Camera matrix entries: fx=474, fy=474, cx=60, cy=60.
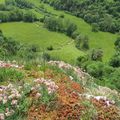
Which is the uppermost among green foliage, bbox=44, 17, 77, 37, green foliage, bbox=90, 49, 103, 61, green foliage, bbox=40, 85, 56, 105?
green foliage, bbox=40, 85, 56, 105

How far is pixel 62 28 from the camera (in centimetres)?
17112

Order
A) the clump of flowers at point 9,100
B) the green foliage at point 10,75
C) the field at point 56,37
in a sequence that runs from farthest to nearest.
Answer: the field at point 56,37 → the green foliage at point 10,75 → the clump of flowers at point 9,100

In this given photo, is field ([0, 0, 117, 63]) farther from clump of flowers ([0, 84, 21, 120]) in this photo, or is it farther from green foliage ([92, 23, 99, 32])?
clump of flowers ([0, 84, 21, 120])

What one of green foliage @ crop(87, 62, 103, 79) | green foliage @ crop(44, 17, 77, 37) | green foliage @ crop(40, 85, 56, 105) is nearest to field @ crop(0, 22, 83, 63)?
green foliage @ crop(44, 17, 77, 37)

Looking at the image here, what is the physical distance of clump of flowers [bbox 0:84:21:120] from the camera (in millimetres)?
14428

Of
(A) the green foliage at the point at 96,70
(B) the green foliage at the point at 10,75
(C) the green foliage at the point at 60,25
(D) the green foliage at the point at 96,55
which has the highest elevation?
(B) the green foliage at the point at 10,75

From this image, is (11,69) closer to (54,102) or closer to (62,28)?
(54,102)

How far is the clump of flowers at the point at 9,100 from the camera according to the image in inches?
568

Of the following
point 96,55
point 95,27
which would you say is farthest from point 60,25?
point 96,55

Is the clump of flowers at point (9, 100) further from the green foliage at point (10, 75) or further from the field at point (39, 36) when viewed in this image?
the field at point (39, 36)

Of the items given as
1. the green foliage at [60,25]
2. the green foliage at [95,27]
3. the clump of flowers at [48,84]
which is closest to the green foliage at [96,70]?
the clump of flowers at [48,84]

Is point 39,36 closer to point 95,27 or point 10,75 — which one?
Answer: point 95,27

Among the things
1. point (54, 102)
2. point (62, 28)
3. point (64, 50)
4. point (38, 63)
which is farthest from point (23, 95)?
point (62, 28)

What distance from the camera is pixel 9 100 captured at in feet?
49.2
